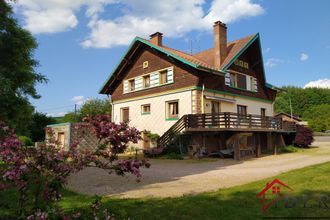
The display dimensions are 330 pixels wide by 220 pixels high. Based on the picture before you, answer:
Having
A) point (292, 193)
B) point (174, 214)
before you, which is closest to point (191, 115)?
point (292, 193)

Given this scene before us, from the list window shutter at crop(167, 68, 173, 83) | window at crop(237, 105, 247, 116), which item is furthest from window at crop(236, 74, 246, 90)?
window shutter at crop(167, 68, 173, 83)

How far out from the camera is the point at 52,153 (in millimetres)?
4039

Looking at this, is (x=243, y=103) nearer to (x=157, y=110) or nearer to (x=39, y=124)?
(x=157, y=110)

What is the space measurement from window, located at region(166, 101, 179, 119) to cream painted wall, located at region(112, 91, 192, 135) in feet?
0.93

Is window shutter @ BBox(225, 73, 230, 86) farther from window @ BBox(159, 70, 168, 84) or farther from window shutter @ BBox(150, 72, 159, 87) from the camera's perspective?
window shutter @ BBox(150, 72, 159, 87)

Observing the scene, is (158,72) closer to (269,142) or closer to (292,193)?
(269,142)

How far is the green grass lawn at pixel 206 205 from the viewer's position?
552cm

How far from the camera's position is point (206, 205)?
20.3 feet

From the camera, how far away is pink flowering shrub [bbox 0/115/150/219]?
365cm

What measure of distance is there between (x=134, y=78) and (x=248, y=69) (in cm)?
900

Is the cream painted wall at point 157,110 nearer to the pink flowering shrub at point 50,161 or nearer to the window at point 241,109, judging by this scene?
the window at point 241,109

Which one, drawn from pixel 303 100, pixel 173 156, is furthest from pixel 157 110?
pixel 303 100

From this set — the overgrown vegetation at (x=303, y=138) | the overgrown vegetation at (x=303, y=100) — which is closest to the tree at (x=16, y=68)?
the overgrown vegetation at (x=303, y=138)

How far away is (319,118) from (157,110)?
50988mm
